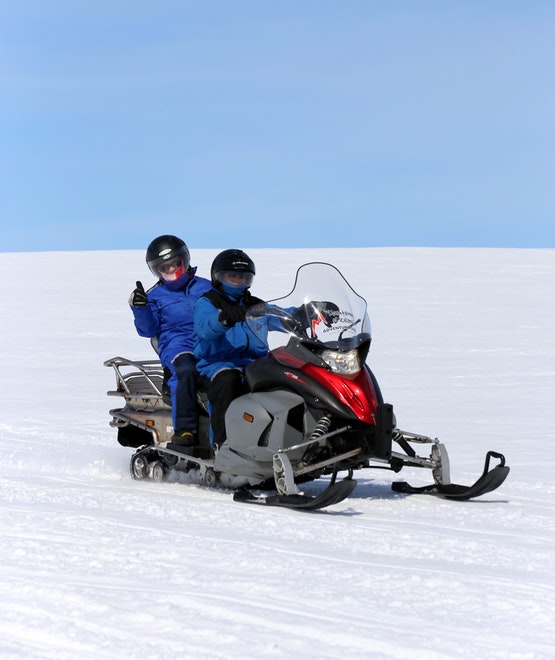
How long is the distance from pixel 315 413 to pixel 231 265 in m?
1.21

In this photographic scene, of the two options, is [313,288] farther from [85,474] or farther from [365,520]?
[85,474]

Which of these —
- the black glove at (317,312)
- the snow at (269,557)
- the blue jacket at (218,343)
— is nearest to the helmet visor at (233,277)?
the blue jacket at (218,343)

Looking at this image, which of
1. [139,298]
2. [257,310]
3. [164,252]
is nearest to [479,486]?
[257,310]

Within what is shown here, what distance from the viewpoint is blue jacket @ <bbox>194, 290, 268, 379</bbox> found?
262 inches

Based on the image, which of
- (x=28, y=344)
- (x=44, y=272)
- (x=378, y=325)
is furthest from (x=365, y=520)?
(x=44, y=272)

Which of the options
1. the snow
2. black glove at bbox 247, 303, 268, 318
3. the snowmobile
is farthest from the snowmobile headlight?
the snow

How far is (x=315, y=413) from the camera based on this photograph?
6.25 m

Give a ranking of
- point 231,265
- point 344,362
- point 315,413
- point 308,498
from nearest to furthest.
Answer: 1. point 308,498
2. point 344,362
3. point 315,413
4. point 231,265

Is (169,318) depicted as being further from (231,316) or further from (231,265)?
(231,316)

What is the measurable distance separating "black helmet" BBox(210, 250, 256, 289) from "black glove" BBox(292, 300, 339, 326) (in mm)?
588

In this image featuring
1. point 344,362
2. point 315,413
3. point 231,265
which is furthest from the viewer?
point 231,265

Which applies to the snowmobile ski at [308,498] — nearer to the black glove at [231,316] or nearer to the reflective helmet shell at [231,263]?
the black glove at [231,316]

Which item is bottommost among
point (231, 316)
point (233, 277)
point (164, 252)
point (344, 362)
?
point (344, 362)

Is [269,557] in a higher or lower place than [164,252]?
lower
